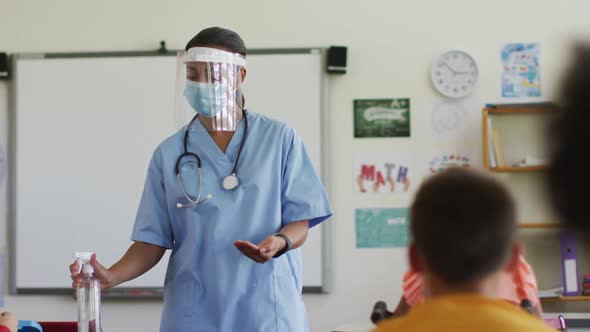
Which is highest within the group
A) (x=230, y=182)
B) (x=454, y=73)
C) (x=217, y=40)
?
(x=454, y=73)

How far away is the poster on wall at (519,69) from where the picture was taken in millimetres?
3754

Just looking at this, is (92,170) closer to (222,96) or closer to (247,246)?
(222,96)

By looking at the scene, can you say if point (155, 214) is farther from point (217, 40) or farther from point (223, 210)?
point (217, 40)

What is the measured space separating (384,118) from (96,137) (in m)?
1.49

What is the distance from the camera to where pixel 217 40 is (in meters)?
1.80

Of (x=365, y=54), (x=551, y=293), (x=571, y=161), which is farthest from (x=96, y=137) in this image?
(x=571, y=161)

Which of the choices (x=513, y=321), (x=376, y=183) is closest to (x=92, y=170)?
(x=376, y=183)

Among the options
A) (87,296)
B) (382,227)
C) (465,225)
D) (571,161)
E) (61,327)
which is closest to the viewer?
(571,161)

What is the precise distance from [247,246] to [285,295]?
0.25 meters

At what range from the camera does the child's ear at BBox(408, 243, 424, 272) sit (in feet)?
2.60

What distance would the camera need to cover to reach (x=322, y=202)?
5.87ft

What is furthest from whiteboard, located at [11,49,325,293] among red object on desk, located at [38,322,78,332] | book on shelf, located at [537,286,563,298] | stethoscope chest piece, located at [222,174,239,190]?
stethoscope chest piece, located at [222,174,239,190]

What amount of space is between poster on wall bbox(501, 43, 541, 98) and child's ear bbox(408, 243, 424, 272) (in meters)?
3.13

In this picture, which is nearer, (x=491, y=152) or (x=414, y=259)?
(x=414, y=259)
